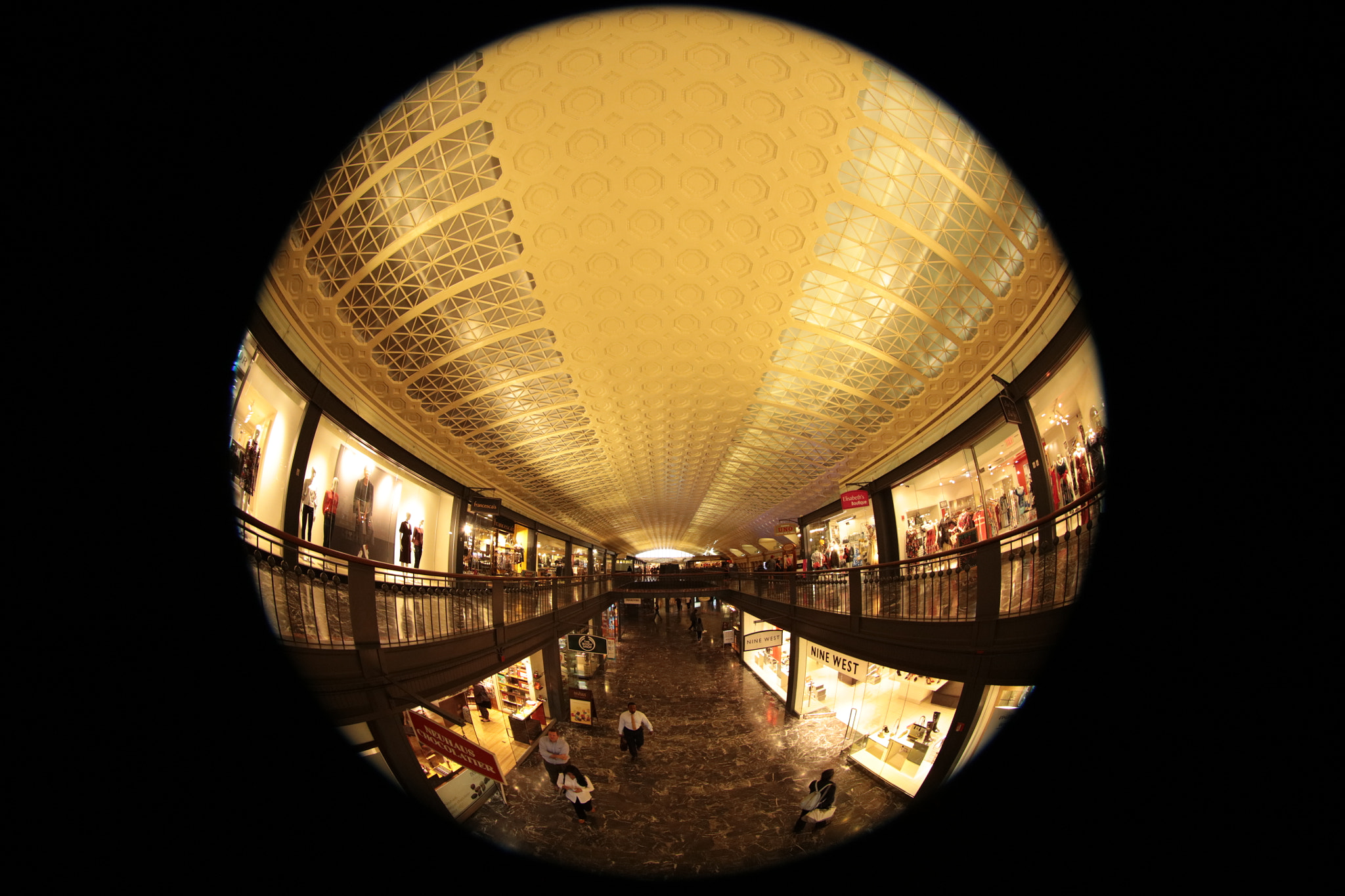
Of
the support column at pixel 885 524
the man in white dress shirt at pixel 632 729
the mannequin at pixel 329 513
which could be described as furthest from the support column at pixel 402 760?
the support column at pixel 885 524

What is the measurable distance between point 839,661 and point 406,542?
13.4 feet

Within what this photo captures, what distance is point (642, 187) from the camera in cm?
331

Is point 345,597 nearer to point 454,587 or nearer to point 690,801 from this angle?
point 454,587

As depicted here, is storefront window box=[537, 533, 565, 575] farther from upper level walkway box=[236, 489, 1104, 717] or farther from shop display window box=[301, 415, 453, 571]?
shop display window box=[301, 415, 453, 571]

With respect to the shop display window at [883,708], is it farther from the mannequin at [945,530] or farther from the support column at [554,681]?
the support column at [554,681]

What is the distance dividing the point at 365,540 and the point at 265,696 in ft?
3.09

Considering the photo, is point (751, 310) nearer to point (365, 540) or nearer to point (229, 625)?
point (365, 540)

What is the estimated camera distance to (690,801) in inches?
77.1

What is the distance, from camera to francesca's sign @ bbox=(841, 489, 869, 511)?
5977 mm

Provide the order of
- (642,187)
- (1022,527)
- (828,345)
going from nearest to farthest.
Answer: (1022,527), (642,187), (828,345)

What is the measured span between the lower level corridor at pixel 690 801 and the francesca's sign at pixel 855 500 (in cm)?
383

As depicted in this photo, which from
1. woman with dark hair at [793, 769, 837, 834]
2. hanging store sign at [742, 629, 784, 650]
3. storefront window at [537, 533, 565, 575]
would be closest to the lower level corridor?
woman with dark hair at [793, 769, 837, 834]

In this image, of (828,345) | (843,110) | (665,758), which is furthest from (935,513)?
(843,110)

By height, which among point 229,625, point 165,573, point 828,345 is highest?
point 828,345
